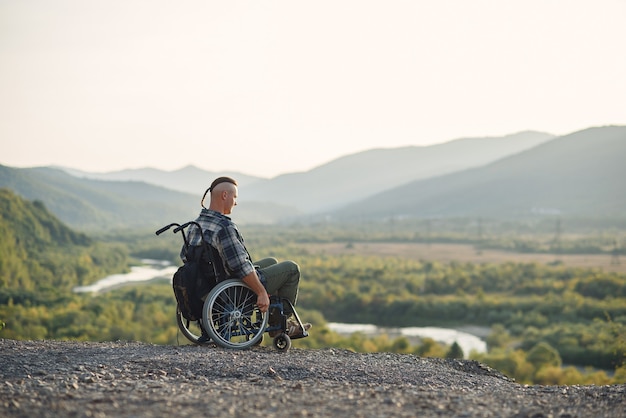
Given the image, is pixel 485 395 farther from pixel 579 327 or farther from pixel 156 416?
pixel 579 327

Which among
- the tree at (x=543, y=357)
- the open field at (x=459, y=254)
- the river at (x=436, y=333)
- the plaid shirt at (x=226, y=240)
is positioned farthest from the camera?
the open field at (x=459, y=254)

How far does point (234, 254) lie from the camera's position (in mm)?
9758

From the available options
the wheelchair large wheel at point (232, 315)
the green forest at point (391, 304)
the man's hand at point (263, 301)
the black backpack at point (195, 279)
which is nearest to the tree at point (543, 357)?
the green forest at point (391, 304)

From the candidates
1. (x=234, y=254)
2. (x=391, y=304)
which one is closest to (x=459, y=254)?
(x=391, y=304)

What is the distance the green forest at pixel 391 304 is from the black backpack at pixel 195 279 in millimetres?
19676

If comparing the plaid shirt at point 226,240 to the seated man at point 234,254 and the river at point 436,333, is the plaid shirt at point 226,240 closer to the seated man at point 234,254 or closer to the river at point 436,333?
the seated man at point 234,254

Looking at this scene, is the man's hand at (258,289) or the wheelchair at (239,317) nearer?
the man's hand at (258,289)

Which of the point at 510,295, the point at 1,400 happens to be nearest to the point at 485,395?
the point at 1,400

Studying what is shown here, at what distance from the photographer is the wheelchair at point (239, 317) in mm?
9930

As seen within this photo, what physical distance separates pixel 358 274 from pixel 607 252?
198ft

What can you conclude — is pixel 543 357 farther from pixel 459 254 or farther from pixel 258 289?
pixel 459 254

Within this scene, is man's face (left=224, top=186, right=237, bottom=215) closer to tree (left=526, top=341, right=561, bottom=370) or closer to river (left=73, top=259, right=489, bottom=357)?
tree (left=526, top=341, right=561, bottom=370)

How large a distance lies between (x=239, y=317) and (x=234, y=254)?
1008 mm

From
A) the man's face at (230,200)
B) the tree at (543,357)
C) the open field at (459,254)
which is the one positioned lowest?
the tree at (543,357)
